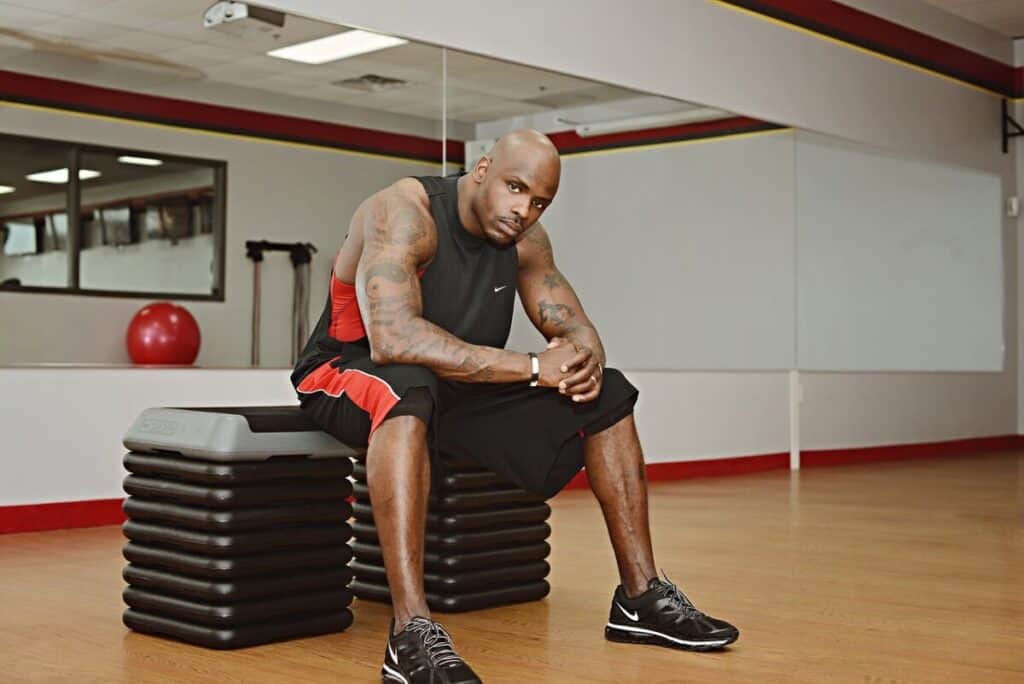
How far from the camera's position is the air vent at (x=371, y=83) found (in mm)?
5242

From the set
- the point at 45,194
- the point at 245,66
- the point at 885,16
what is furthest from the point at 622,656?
the point at 885,16

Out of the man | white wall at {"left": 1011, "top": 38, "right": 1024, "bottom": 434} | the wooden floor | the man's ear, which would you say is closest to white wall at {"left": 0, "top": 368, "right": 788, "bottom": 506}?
the wooden floor

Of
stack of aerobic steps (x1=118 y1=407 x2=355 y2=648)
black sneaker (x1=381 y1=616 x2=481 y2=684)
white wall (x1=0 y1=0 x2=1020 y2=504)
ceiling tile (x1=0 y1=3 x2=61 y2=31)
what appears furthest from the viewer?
white wall (x1=0 y1=0 x2=1020 y2=504)

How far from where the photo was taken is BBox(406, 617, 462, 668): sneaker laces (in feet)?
7.48

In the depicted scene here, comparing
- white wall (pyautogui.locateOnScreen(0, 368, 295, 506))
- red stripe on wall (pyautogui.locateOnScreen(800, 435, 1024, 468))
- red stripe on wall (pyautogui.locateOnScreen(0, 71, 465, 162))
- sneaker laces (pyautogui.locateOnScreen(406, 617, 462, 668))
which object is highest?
red stripe on wall (pyautogui.locateOnScreen(0, 71, 465, 162))

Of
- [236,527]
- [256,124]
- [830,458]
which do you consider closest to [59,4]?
[256,124]

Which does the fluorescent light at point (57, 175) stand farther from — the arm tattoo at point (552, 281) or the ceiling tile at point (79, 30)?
the arm tattoo at point (552, 281)

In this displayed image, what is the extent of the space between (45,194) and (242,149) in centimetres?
88

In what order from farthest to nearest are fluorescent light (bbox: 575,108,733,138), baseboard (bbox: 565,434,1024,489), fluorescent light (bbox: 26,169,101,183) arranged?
1. baseboard (bbox: 565,434,1024,489)
2. fluorescent light (bbox: 575,108,733,138)
3. fluorescent light (bbox: 26,169,101,183)

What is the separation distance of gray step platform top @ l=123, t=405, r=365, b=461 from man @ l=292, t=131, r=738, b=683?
2.4 inches

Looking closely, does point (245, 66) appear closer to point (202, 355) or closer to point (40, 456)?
point (202, 355)

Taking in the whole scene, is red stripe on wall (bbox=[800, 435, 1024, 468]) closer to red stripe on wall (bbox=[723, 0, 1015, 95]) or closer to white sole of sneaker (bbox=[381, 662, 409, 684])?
red stripe on wall (bbox=[723, 0, 1015, 95])

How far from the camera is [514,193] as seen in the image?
2.63 metres

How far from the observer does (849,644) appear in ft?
8.82
